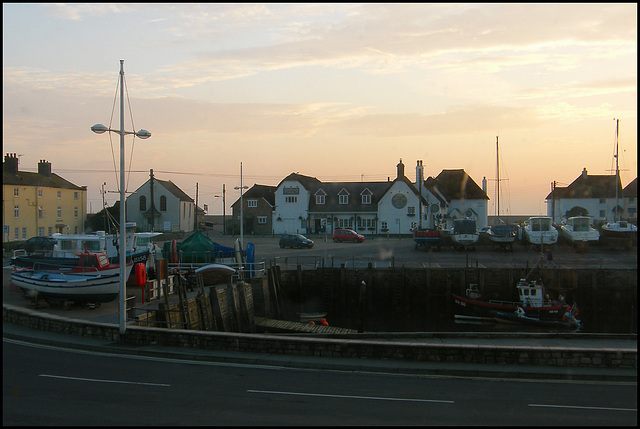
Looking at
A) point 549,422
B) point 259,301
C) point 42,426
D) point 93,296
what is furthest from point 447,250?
point 42,426

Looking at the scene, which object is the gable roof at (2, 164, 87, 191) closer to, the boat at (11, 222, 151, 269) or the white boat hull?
the boat at (11, 222, 151, 269)

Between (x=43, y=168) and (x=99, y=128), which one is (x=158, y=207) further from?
(x=99, y=128)

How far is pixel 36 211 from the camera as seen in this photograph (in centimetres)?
4822

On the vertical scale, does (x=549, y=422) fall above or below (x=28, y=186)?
below

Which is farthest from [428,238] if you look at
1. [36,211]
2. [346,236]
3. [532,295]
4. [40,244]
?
[36,211]

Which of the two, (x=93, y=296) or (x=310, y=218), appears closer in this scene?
(x=93, y=296)

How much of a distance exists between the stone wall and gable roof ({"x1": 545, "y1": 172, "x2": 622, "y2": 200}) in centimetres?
6181

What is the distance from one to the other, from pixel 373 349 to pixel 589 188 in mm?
66252

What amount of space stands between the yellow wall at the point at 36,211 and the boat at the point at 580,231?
40012 millimetres

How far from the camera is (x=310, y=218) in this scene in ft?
225

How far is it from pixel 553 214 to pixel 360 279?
1885 inches

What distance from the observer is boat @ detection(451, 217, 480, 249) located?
4512 cm

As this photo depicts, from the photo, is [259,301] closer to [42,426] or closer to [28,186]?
[42,426]

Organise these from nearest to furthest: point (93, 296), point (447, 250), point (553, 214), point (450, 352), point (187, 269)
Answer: point (450, 352) < point (93, 296) < point (187, 269) < point (447, 250) < point (553, 214)
